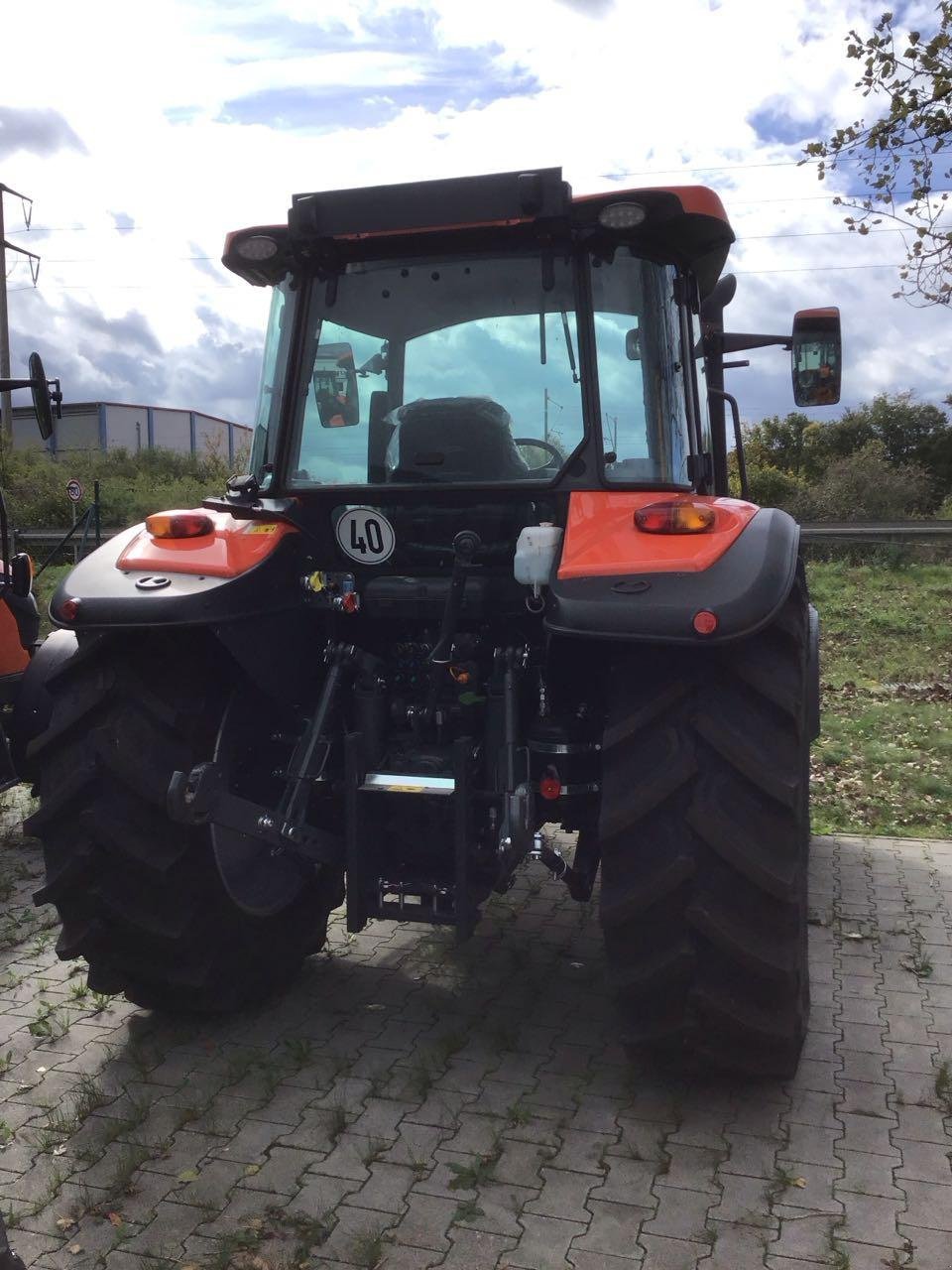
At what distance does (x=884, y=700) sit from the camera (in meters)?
10.5

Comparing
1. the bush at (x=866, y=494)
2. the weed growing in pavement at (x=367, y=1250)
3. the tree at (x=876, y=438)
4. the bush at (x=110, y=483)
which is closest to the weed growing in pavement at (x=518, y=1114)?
the weed growing in pavement at (x=367, y=1250)

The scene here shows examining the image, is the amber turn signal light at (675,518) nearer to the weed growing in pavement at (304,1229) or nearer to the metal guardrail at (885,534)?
the weed growing in pavement at (304,1229)

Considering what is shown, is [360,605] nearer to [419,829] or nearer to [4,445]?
[419,829]

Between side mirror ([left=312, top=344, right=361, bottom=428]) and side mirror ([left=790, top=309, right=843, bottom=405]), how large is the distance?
73.7 inches

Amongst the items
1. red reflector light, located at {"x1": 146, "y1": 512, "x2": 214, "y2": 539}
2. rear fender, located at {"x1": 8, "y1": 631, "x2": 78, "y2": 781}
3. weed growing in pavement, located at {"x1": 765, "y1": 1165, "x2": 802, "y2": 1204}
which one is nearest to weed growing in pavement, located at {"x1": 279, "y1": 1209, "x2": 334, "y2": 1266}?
weed growing in pavement, located at {"x1": 765, "y1": 1165, "x2": 802, "y2": 1204}

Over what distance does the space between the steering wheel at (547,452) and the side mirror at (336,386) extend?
633 millimetres

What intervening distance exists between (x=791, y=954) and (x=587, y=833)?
0.90m

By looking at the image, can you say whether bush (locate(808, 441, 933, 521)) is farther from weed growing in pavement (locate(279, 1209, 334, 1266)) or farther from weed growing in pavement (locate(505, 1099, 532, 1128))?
weed growing in pavement (locate(279, 1209, 334, 1266))

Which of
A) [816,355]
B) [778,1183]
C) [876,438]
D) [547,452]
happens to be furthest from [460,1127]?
[876,438]

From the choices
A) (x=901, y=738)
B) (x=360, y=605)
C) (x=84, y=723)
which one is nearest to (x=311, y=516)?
(x=360, y=605)

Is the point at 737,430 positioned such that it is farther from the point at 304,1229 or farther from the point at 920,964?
the point at 304,1229

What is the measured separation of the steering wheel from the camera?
12.3ft

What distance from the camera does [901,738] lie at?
29.2ft

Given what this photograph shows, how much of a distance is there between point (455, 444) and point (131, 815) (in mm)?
1543
